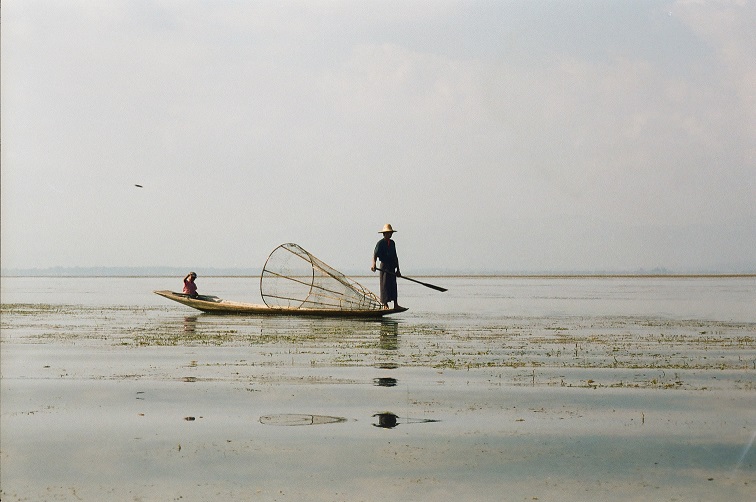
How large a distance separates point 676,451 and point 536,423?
1622 millimetres

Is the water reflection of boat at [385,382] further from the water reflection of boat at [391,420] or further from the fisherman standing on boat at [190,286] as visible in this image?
the fisherman standing on boat at [190,286]

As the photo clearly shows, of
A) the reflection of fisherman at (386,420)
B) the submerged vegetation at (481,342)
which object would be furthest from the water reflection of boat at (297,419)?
the submerged vegetation at (481,342)

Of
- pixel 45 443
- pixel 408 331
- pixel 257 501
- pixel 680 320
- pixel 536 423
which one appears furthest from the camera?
pixel 680 320

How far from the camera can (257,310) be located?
2577 centimetres

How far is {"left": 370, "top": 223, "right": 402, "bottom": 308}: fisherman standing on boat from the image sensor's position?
79.0 feet

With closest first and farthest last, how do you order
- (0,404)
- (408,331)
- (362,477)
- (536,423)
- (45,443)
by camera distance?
(362,477)
(45,443)
(536,423)
(0,404)
(408,331)

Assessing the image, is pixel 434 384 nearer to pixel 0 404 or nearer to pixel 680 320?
pixel 0 404

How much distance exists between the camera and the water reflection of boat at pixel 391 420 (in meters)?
8.49

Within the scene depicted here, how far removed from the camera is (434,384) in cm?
1128

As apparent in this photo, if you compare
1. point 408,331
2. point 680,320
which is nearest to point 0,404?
point 408,331

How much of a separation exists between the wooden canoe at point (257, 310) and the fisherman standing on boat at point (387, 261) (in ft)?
1.99

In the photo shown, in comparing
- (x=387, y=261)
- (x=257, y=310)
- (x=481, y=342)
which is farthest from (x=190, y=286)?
(x=481, y=342)

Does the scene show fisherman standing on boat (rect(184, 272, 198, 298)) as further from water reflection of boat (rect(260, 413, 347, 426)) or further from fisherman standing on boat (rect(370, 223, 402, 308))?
water reflection of boat (rect(260, 413, 347, 426))

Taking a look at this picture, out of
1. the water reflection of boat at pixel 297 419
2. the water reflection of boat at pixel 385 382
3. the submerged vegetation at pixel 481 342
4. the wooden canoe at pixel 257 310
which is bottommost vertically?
the water reflection of boat at pixel 297 419
